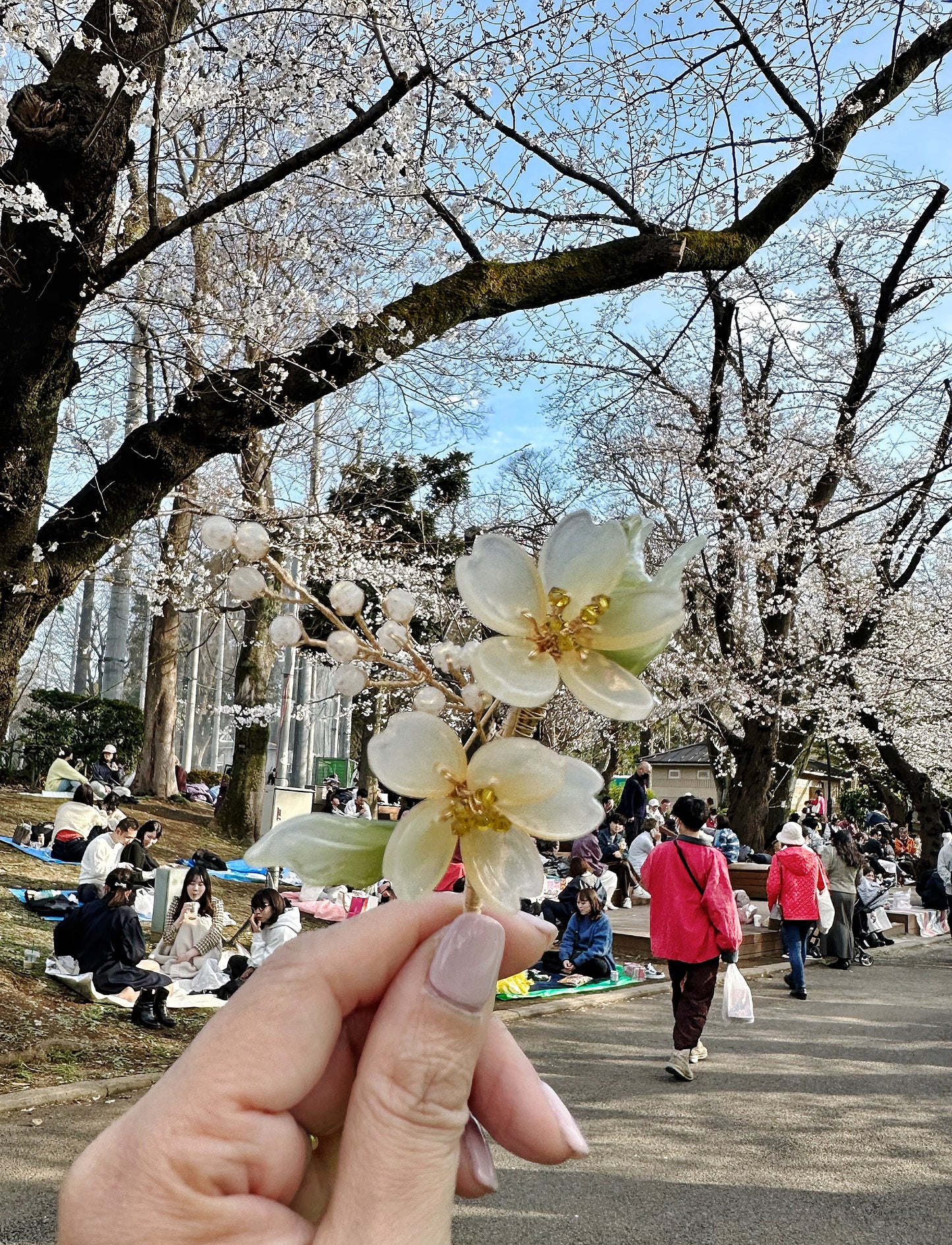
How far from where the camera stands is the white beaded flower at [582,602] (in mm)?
818

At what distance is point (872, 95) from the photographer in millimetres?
7586

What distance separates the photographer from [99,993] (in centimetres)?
809

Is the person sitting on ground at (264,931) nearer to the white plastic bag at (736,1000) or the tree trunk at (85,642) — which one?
the white plastic bag at (736,1000)

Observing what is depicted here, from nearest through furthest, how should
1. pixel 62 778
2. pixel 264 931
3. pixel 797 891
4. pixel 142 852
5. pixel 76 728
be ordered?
pixel 264 931, pixel 797 891, pixel 142 852, pixel 62 778, pixel 76 728

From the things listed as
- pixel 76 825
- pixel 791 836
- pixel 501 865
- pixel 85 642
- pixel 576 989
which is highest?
pixel 85 642

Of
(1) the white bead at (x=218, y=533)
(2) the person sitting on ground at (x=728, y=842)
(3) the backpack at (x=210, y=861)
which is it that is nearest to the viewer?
(1) the white bead at (x=218, y=533)

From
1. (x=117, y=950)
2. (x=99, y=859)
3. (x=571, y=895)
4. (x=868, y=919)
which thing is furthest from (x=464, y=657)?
(x=868, y=919)

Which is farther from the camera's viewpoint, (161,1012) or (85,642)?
(85,642)

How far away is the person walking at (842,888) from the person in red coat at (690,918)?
570 centimetres

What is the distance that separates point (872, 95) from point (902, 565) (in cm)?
1265

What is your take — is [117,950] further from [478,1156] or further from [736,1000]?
[478,1156]

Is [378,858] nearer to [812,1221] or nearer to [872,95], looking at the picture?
[812,1221]

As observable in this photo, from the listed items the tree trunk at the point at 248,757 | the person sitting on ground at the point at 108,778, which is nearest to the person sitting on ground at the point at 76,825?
the person sitting on ground at the point at 108,778

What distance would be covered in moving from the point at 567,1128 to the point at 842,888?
41.2 ft
